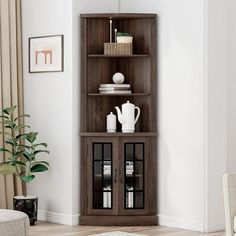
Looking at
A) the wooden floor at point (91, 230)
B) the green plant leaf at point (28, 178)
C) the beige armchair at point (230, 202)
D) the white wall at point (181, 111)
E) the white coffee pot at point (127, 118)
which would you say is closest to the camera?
the beige armchair at point (230, 202)

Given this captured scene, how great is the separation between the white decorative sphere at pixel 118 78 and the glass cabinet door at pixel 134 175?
642 millimetres

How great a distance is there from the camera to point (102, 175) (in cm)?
668

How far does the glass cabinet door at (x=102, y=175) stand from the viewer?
6.66 m

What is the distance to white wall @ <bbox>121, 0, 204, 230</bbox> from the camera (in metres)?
6.36

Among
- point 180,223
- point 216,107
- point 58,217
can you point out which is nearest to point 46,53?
point 58,217

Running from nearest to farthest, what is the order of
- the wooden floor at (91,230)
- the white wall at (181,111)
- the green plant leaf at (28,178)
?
the wooden floor at (91,230)
the white wall at (181,111)
the green plant leaf at (28,178)

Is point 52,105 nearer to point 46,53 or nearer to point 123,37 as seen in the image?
point 46,53

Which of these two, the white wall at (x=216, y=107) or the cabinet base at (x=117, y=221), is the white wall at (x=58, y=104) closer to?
the cabinet base at (x=117, y=221)

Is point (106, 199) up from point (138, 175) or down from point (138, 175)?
down

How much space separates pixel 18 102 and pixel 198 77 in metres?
1.90

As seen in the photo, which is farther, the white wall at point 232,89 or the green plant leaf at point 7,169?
the green plant leaf at point 7,169

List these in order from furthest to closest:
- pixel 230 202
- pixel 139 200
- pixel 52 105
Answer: pixel 52 105
pixel 139 200
pixel 230 202

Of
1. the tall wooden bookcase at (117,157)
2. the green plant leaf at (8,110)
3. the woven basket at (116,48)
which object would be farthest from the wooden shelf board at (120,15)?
the green plant leaf at (8,110)

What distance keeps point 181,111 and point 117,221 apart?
4.05 ft
